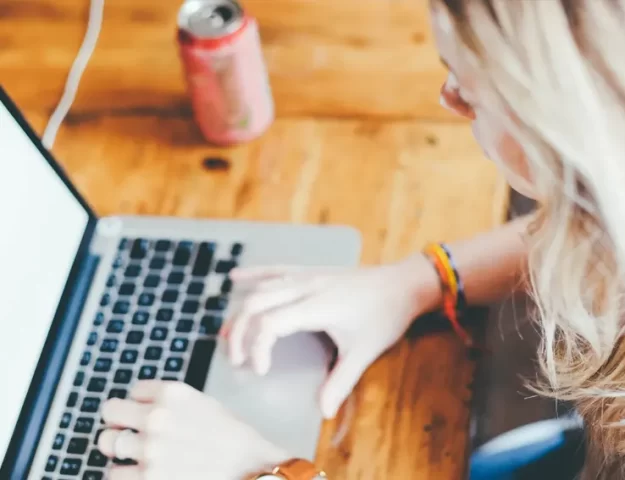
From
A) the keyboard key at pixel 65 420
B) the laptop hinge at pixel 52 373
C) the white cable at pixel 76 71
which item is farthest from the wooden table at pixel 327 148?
the keyboard key at pixel 65 420

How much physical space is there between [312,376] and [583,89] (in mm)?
365

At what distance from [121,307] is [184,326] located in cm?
7

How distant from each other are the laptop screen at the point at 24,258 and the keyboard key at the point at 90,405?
0.05 meters

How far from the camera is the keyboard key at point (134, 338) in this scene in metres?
0.72

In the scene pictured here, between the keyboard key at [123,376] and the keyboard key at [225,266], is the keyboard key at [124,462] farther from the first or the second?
the keyboard key at [225,266]

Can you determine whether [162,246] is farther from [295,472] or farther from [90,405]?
[295,472]

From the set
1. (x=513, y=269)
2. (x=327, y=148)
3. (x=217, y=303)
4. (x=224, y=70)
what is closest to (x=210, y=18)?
(x=224, y=70)

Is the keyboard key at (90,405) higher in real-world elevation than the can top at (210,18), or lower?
lower

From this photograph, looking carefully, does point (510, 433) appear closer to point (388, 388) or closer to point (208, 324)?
point (388, 388)

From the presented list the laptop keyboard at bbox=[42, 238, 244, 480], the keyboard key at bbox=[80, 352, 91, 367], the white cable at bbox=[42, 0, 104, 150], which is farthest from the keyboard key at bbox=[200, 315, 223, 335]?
the white cable at bbox=[42, 0, 104, 150]

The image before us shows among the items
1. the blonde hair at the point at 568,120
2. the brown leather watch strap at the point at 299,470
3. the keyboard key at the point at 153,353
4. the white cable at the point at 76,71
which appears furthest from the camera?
the white cable at the point at 76,71

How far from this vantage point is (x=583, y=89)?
42 cm

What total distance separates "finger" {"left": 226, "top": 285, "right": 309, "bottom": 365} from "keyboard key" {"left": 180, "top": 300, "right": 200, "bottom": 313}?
0.04 metres

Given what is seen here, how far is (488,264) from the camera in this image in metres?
0.73
